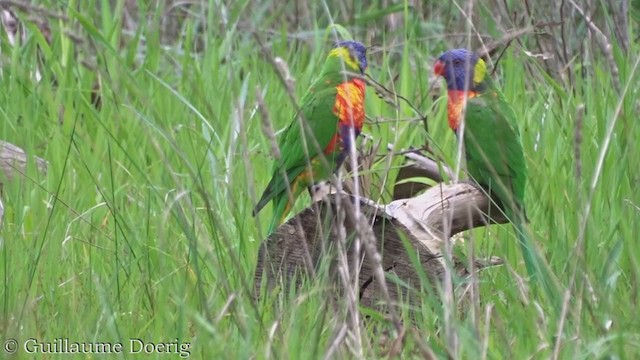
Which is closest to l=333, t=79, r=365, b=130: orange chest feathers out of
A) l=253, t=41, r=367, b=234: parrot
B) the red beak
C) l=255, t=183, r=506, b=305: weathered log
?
l=253, t=41, r=367, b=234: parrot

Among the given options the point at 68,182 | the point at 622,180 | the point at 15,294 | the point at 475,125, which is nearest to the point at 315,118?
the point at 475,125

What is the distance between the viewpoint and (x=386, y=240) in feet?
8.42

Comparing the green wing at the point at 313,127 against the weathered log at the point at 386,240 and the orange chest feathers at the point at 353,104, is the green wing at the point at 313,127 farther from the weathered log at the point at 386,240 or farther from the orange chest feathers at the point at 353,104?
the weathered log at the point at 386,240

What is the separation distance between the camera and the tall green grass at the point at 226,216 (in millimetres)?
1938

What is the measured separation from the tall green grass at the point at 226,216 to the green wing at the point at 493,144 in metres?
0.08

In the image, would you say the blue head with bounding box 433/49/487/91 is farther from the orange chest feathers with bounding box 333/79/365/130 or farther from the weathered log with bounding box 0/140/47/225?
the weathered log with bounding box 0/140/47/225

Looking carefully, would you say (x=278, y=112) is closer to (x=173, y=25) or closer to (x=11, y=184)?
(x=11, y=184)

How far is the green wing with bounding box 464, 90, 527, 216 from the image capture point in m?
3.01

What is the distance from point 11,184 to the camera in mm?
3186

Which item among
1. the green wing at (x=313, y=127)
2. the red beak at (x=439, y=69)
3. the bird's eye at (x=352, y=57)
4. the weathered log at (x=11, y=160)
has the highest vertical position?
the bird's eye at (x=352, y=57)

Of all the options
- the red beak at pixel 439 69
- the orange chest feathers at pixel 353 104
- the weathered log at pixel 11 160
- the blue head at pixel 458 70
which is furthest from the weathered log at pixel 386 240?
the weathered log at pixel 11 160

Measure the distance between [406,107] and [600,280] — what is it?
163 cm

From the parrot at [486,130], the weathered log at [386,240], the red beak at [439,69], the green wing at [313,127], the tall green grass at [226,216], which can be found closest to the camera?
the tall green grass at [226,216]

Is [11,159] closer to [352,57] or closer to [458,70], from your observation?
[352,57]
